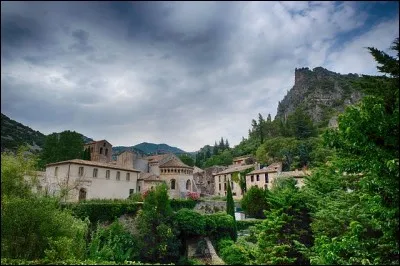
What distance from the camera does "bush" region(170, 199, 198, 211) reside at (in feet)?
120

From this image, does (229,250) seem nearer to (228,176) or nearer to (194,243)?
(194,243)

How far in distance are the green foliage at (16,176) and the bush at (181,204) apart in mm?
19700

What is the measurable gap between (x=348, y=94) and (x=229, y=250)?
139m

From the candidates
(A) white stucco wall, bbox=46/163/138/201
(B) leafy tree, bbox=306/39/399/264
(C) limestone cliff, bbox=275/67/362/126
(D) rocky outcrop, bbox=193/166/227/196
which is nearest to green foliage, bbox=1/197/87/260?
(B) leafy tree, bbox=306/39/399/264

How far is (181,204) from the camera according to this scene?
1484 inches

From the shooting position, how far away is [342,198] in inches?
607

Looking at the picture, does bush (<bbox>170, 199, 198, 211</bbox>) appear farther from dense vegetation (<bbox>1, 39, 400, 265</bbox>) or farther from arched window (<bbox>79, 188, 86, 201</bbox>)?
arched window (<bbox>79, 188, 86, 201</bbox>)

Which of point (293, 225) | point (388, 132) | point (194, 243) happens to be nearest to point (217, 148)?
point (194, 243)

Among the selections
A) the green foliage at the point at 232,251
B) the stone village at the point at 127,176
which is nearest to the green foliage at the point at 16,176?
the stone village at the point at 127,176

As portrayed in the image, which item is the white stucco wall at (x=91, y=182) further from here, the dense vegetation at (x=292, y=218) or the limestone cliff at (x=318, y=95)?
the limestone cliff at (x=318, y=95)

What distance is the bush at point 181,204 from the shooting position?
3644 cm

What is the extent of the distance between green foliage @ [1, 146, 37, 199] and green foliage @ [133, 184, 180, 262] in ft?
39.8

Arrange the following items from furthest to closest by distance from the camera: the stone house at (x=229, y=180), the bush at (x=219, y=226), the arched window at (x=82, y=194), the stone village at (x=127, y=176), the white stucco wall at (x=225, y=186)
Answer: the stone house at (x=229, y=180), the white stucco wall at (x=225, y=186), the arched window at (x=82, y=194), the stone village at (x=127, y=176), the bush at (x=219, y=226)

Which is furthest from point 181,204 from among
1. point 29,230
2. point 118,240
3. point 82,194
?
point 29,230
